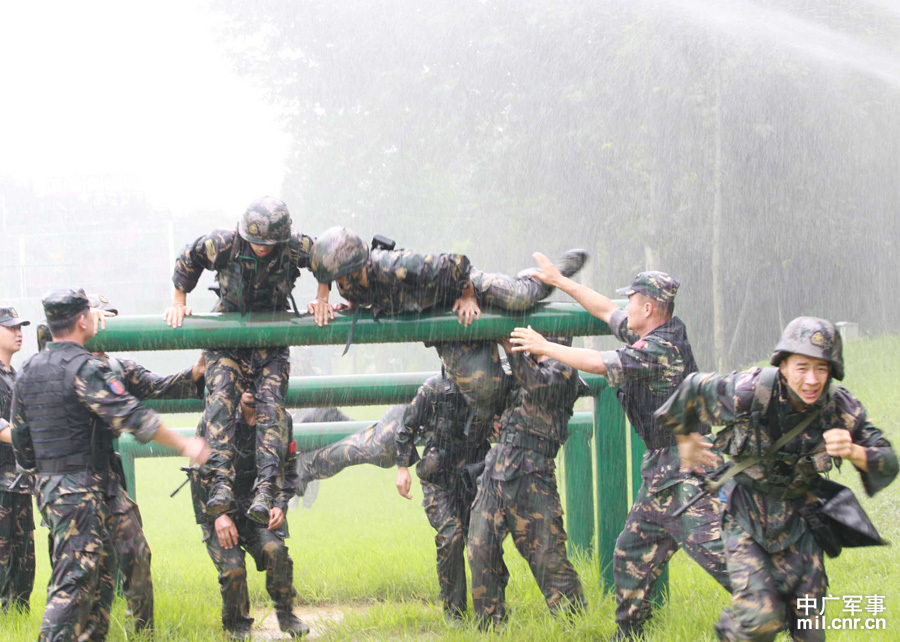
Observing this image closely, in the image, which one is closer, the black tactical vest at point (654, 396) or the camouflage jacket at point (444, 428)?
the black tactical vest at point (654, 396)

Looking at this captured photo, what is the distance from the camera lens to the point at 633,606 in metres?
5.92

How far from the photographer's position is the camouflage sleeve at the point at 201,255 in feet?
20.2

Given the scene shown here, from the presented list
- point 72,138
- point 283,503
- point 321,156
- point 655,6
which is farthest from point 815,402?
point 72,138

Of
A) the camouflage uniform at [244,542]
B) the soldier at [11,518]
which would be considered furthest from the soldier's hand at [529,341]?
the soldier at [11,518]

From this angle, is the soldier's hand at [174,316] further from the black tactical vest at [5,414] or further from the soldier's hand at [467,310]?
the black tactical vest at [5,414]

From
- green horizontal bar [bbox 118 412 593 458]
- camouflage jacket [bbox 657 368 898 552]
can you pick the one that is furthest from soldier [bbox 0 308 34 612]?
camouflage jacket [bbox 657 368 898 552]

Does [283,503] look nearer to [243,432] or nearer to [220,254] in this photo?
[243,432]

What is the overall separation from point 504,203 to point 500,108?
173 cm

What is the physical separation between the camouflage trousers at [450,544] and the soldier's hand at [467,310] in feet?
4.73

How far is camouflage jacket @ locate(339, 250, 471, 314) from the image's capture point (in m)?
6.08

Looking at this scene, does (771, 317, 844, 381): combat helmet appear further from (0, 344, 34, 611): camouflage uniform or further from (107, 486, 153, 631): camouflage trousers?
(0, 344, 34, 611): camouflage uniform

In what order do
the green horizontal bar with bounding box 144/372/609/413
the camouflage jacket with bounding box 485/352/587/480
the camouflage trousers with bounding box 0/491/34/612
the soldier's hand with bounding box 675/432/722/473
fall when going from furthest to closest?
the camouflage trousers with bounding box 0/491/34/612, the green horizontal bar with bounding box 144/372/609/413, the camouflage jacket with bounding box 485/352/587/480, the soldier's hand with bounding box 675/432/722/473

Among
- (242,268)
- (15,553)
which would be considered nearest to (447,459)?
(242,268)

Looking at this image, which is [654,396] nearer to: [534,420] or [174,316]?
[534,420]
